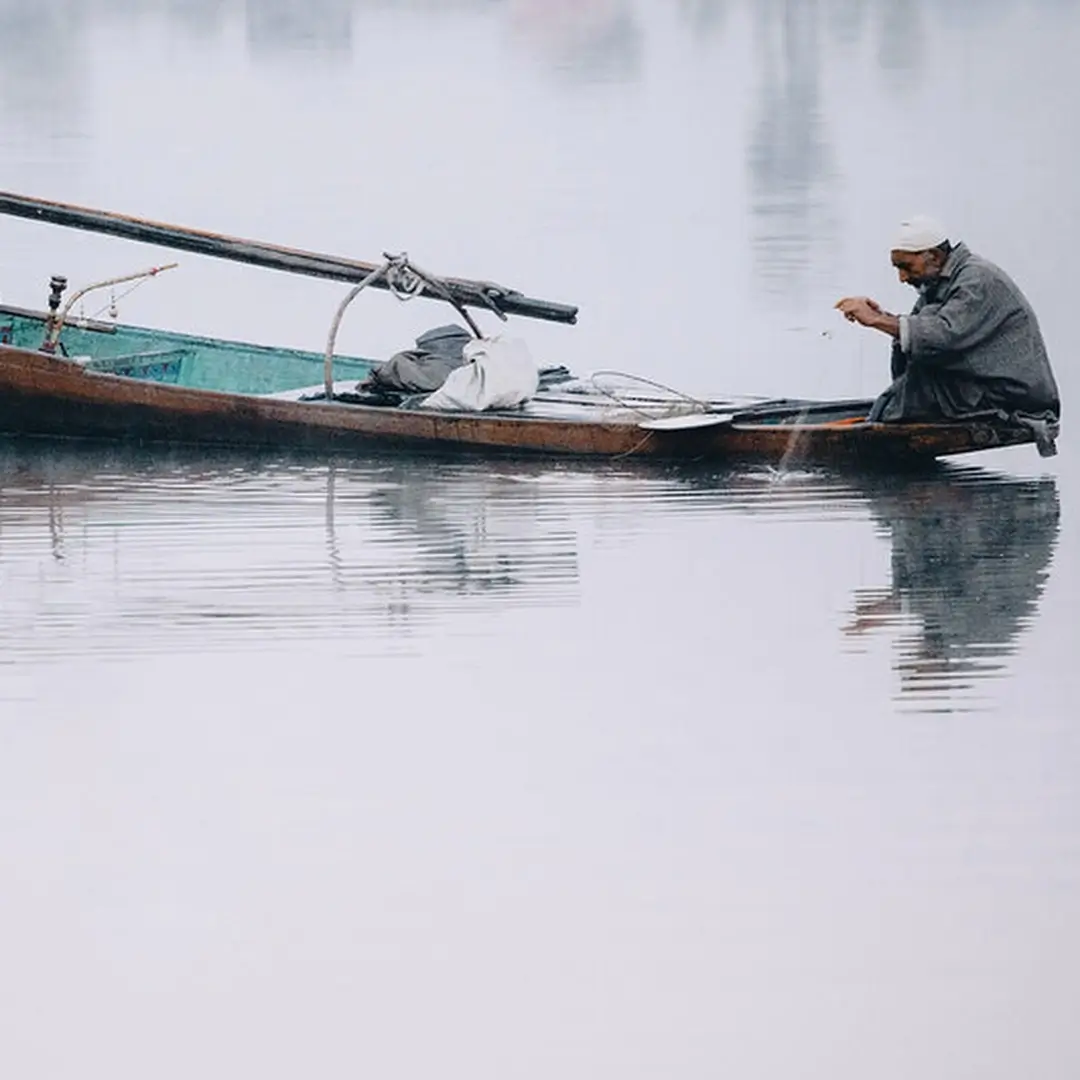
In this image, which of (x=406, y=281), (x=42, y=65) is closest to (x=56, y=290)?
(x=406, y=281)

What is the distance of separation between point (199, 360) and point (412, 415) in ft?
2.97

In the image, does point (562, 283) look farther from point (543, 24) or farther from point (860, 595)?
point (860, 595)

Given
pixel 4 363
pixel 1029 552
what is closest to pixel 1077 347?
pixel 1029 552

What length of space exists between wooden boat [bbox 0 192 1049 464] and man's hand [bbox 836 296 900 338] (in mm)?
243

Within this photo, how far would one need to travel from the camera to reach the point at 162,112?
6336 millimetres

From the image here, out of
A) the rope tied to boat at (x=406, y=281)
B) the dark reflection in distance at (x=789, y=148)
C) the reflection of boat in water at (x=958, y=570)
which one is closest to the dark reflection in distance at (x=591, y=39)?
the dark reflection in distance at (x=789, y=148)

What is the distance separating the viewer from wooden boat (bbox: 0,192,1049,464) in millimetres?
4887

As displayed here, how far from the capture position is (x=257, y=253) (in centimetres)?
535

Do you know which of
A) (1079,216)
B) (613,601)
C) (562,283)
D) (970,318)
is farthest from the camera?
(562,283)

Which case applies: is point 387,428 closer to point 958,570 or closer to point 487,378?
point 487,378

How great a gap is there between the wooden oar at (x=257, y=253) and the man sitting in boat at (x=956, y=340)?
78 centimetres

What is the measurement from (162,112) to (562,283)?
1233mm

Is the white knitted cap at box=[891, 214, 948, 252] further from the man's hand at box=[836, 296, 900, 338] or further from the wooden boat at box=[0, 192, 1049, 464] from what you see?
the wooden boat at box=[0, 192, 1049, 464]

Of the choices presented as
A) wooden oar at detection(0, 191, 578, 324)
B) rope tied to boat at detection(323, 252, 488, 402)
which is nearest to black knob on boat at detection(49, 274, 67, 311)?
wooden oar at detection(0, 191, 578, 324)
